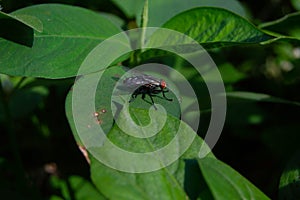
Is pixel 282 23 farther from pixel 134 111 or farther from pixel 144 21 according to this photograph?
pixel 134 111

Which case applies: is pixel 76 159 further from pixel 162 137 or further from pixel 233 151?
pixel 162 137

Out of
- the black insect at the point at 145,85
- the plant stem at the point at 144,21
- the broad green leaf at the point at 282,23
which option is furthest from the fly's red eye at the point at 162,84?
the broad green leaf at the point at 282,23

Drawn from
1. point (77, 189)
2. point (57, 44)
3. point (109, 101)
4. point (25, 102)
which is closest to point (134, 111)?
point (109, 101)

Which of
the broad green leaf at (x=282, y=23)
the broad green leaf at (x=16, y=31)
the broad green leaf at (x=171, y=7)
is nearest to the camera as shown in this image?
the broad green leaf at (x=16, y=31)

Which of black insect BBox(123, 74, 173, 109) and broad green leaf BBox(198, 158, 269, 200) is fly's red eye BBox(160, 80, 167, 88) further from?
broad green leaf BBox(198, 158, 269, 200)

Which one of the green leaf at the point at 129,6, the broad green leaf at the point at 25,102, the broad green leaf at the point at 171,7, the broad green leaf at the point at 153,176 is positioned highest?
the broad green leaf at the point at 171,7

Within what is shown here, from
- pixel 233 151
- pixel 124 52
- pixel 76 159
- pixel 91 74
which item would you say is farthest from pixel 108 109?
pixel 233 151

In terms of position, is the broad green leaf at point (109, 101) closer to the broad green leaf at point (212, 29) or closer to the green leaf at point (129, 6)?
the broad green leaf at point (212, 29)
